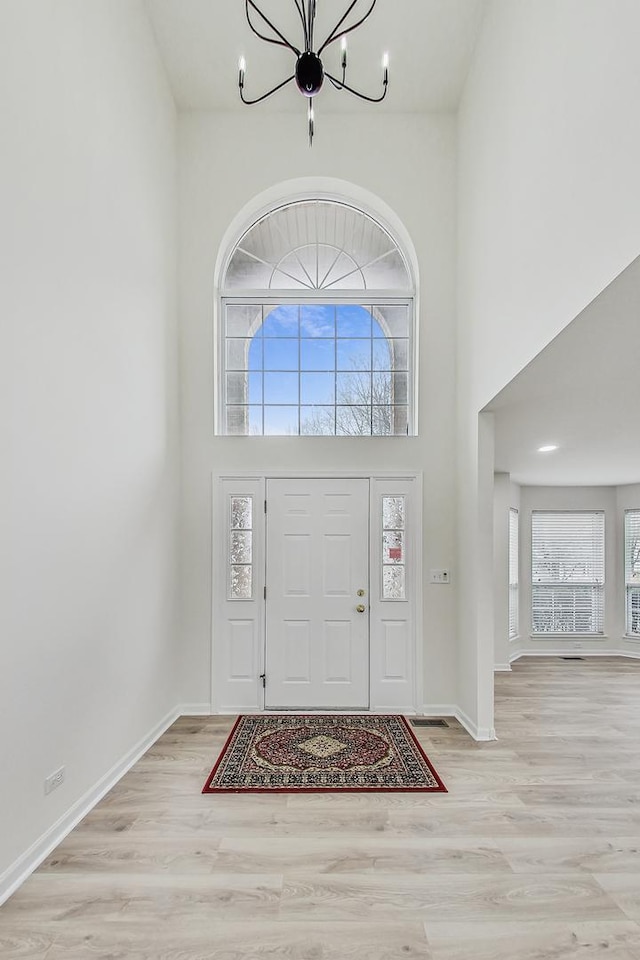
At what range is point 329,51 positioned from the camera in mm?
4516

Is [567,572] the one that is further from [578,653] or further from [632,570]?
[578,653]

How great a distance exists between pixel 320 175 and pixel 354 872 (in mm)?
4902

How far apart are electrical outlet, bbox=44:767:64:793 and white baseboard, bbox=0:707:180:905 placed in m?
0.18

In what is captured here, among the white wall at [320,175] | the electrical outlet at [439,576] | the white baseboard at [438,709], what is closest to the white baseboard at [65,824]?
the white wall at [320,175]

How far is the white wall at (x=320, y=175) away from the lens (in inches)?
196

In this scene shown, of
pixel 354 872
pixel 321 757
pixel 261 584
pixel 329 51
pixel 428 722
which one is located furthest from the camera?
pixel 261 584

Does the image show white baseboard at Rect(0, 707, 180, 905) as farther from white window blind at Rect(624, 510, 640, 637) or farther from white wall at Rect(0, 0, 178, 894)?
white window blind at Rect(624, 510, 640, 637)

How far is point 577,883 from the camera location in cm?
251

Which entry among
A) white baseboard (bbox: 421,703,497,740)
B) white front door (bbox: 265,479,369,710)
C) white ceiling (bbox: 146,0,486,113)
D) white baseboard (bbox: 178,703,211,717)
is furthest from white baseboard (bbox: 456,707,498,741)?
white ceiling (bbox: 146,0,486,113)

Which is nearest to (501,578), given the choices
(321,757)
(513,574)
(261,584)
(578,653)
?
(513,574)

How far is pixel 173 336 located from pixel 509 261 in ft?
8.81

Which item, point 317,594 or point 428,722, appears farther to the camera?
point 317,594

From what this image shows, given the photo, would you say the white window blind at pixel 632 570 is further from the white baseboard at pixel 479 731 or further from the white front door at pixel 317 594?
the white front door at pixel 317 594

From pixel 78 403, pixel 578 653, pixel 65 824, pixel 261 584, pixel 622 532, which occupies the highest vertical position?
pixel 78 403
